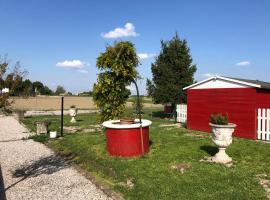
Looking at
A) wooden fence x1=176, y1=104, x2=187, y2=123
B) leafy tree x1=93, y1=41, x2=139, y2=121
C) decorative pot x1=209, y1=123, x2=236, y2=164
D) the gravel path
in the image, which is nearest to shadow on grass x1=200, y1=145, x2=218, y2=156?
decorative pot x1=209, y1=123, x2=236, y2=164

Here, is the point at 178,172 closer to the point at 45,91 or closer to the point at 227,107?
the point at 227,107

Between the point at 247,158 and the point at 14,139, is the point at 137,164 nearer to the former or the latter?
the point at 247,158

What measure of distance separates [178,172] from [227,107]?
338 inches

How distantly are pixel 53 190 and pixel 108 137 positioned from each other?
381 centimetres

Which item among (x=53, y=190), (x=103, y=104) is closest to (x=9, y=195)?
(x=53, y=190)

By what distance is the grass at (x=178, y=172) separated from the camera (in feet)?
21.2

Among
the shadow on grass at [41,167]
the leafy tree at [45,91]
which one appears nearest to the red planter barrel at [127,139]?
the shadow on grass at [41,167]

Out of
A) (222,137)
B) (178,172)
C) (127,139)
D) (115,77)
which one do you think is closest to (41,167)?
(127,139)

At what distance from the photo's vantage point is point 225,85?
1577 centimetres

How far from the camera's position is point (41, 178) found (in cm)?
781

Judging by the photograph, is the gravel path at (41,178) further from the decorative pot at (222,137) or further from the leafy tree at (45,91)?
the leafy tree at (45,91)

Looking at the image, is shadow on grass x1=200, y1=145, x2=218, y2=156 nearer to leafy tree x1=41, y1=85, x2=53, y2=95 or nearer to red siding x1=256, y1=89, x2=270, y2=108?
red siding x1=256, y1=89, x2=270, y2=108

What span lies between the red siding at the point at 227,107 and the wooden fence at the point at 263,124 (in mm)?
220

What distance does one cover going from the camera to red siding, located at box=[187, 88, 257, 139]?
47.3 feet
